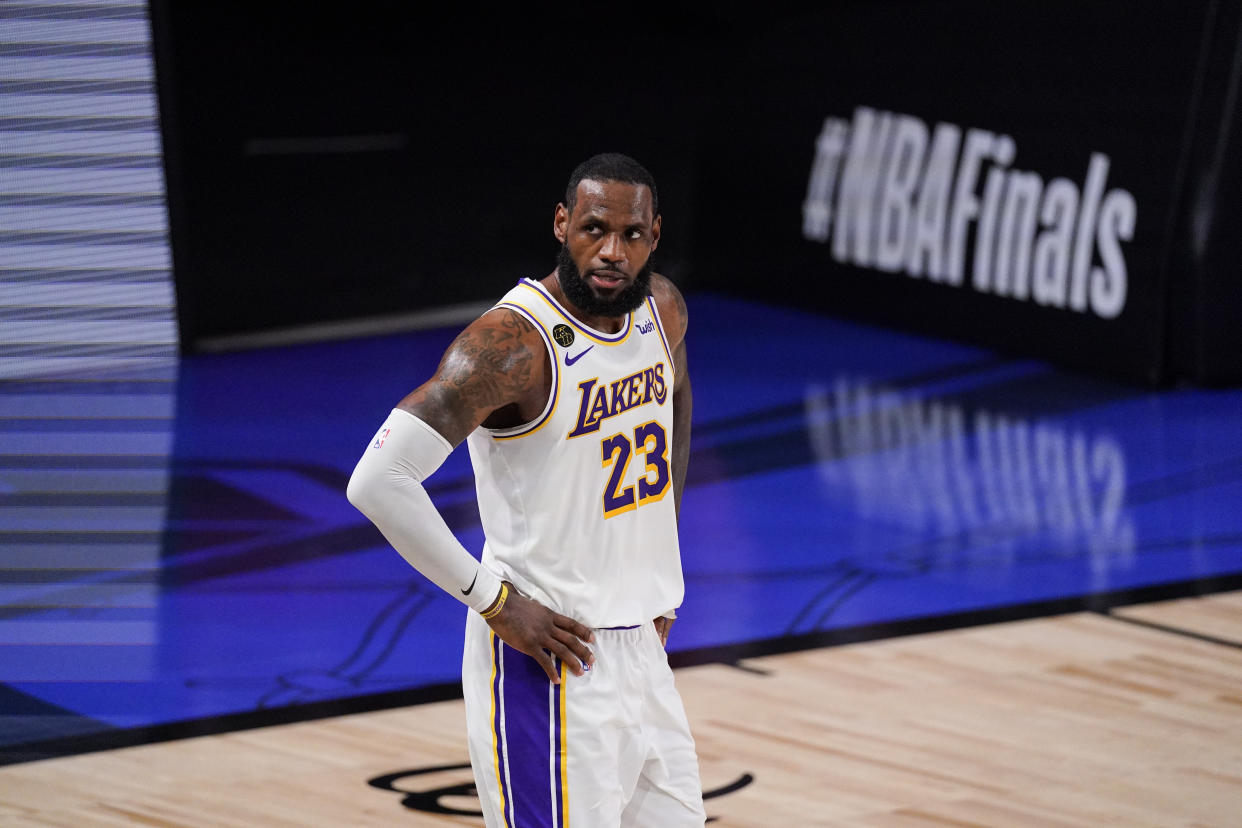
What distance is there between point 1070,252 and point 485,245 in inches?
152

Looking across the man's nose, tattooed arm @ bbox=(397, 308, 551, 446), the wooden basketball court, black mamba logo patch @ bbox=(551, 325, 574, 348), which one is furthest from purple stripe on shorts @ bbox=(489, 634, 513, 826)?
the wooden basketball court

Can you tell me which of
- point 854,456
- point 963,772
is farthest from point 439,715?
point 854,456

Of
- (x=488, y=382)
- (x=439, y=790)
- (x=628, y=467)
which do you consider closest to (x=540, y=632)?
(x=628, y=467)

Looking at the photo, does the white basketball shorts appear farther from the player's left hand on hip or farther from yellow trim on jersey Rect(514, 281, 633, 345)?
yellow trim on jersey Rect(514, 281, 633, 345)

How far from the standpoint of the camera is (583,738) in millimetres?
3033

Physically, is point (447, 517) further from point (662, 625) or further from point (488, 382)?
point (488, 382)

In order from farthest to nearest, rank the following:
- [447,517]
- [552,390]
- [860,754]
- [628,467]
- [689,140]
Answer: [689,140] < [447,517] < [860,754] < [628,467] < [552,390]

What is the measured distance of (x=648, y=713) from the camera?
3152 mm

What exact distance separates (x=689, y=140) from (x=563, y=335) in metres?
9.42

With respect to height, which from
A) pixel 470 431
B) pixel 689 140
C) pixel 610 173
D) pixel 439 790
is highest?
pixel 689 140

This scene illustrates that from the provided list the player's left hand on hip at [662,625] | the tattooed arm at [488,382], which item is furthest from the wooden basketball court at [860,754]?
the tattooed arm at [488,382]

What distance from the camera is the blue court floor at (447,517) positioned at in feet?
18.3

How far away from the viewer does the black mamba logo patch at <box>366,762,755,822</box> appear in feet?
14.5

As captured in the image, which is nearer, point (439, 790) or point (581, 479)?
point (581, 479)
